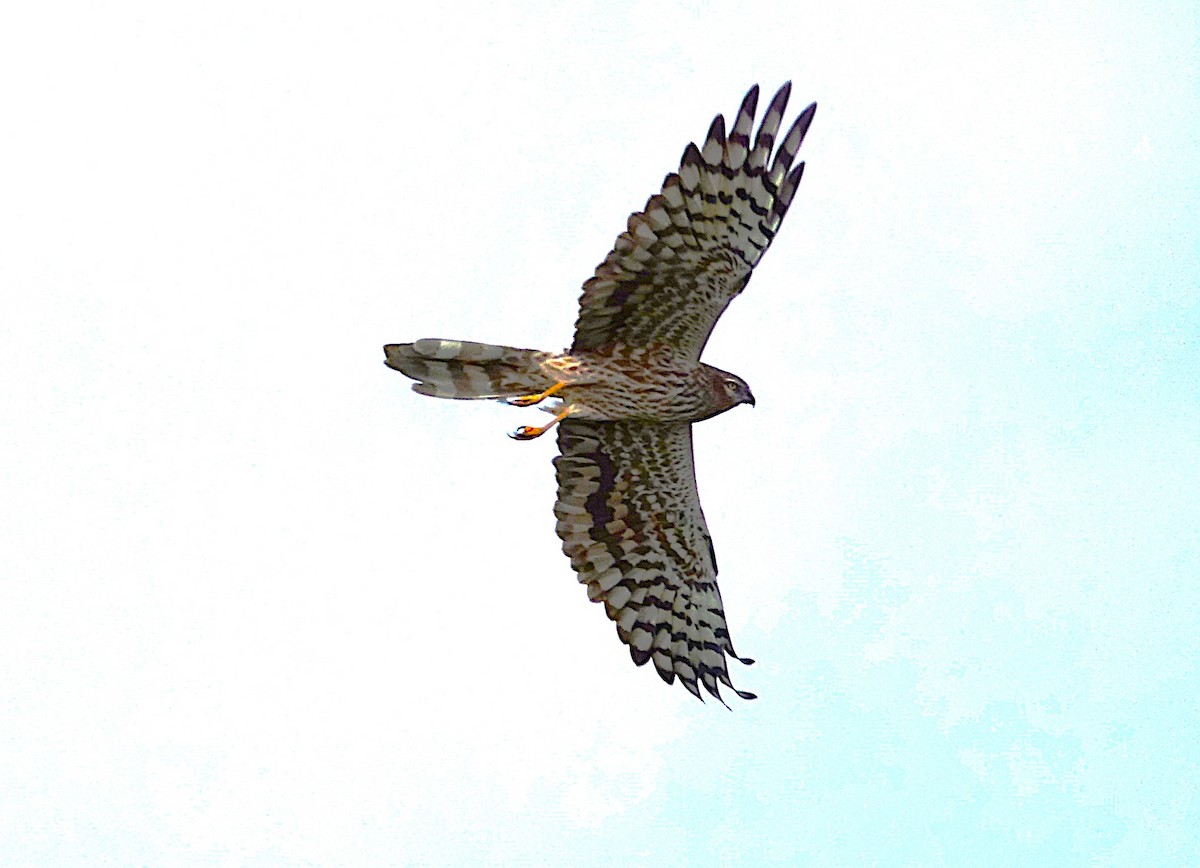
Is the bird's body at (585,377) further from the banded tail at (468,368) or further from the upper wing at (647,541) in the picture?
the upper wing at (647,541)

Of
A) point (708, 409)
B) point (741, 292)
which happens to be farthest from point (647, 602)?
point (741, 292)

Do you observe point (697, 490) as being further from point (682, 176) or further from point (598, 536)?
point (682, 176)

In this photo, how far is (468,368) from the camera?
32.4ft

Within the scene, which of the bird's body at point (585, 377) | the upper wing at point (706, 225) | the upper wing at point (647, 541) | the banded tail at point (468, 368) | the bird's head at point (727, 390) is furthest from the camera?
the upper wing at point (647, 541)

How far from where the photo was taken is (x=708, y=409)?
10312mm

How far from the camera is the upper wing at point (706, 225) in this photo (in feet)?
31.5

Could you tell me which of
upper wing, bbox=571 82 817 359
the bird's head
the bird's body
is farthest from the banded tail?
the bird's head

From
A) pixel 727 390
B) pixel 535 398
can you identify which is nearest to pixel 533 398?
pixel 535 398

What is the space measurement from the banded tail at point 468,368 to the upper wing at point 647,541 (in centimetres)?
56

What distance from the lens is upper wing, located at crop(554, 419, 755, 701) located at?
10.6 metres

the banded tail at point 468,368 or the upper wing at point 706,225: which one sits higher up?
the upper wing at point 706,225

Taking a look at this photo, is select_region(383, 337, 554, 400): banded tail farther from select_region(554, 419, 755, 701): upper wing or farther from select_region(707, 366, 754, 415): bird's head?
select_region(707, 366, 754, 415): bird's head

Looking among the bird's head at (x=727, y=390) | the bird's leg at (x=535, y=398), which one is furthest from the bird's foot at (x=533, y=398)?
the bird's head at (x=727, y=390)

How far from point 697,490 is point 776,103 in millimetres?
2708
